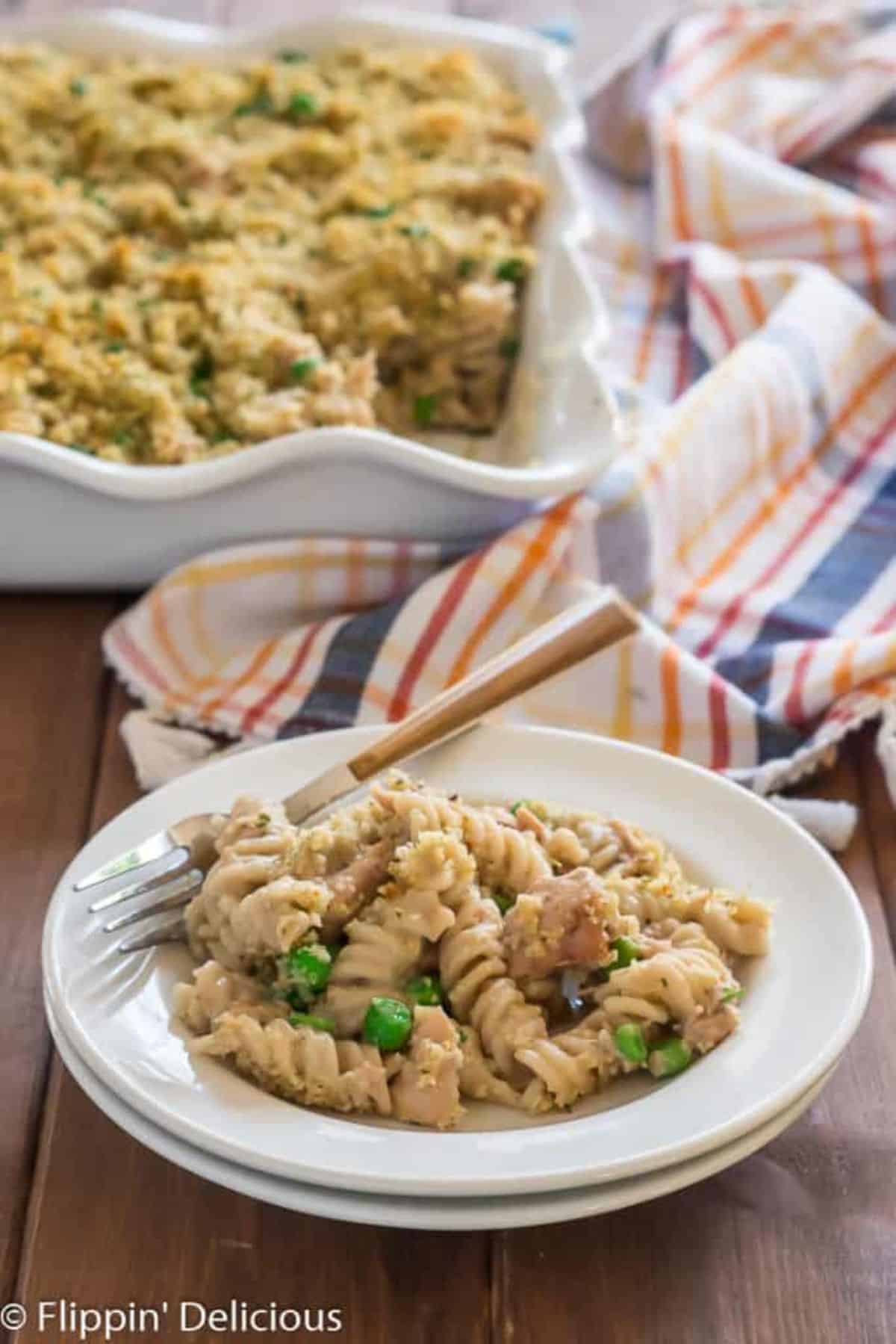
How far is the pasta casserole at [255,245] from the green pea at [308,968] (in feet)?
2.71

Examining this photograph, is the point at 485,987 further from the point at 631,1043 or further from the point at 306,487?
the point at 306,487

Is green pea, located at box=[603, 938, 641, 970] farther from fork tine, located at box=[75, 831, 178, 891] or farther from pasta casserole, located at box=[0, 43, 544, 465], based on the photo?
pasta casserole, located at box=[0, 43, 544, 465]

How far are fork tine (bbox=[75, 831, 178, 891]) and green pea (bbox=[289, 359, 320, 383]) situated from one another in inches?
30.5

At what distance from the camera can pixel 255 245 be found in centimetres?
261

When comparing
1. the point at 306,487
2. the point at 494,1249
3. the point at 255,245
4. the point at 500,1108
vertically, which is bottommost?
the point at 494,1249

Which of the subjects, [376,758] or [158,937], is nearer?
[158,937]

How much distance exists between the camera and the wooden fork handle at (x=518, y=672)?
181cm

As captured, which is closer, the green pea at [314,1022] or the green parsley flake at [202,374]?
the green pea at [314,1022]

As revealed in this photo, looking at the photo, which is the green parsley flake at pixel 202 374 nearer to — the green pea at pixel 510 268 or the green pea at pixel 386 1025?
the green pea at pixel 510 268

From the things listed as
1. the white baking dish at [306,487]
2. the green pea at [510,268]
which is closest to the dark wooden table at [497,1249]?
the white baking dish at [306,487]

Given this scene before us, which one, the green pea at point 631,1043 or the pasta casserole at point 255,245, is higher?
the pasta casserole at point 255,245

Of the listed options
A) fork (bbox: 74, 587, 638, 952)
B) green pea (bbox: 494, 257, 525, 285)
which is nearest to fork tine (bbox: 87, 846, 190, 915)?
fork (bbox: 74, 587, 638, 952)

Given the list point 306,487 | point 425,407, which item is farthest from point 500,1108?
point 425,407

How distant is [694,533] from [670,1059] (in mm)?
1081
